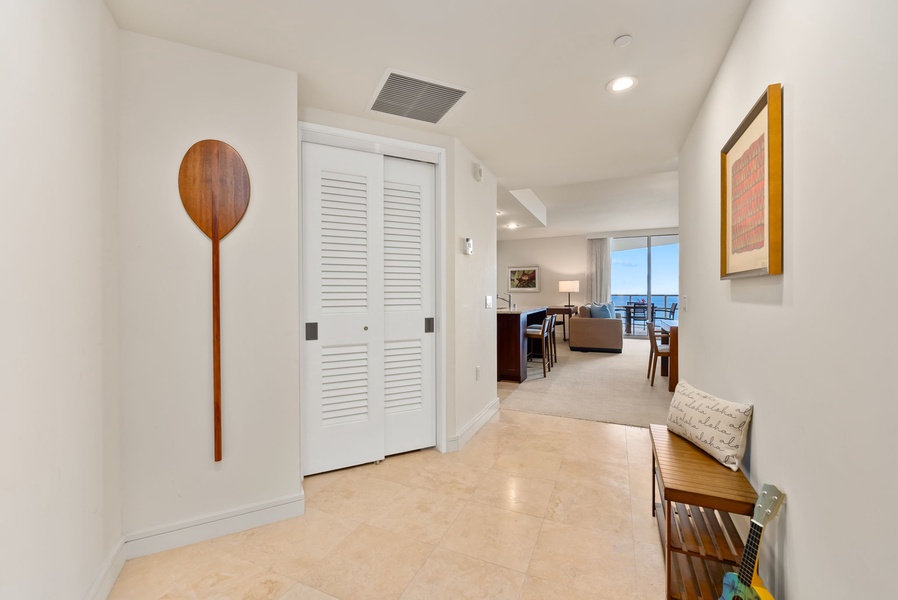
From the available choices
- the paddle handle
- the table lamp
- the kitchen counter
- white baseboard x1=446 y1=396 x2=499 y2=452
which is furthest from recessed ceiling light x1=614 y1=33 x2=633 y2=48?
the table lamp

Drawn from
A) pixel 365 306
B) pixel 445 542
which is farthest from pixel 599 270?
pixel 445 542

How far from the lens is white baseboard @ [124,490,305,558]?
1.79 metres

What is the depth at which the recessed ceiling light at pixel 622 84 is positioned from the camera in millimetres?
2179

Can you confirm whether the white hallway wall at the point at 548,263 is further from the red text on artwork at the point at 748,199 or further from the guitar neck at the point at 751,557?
the guitar neck at the point at 751,557

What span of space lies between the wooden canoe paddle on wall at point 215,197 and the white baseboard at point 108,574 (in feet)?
1.59

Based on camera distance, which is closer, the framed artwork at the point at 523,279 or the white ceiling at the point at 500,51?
the white ceiling at the point at 500,51

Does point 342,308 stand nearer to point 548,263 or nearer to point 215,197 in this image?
point 215,197

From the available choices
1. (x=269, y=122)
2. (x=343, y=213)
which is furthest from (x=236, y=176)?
(x=343, y=213)

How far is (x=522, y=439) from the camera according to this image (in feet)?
10.6

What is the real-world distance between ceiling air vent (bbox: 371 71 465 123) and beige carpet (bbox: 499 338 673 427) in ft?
9.74

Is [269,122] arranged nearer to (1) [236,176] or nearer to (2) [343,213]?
(1) [236,176]

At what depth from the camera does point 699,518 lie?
5.59 feet

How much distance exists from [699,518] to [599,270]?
8.35 m

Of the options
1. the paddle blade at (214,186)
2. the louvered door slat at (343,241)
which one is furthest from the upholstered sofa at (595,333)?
the paddle blade at (214,186)
